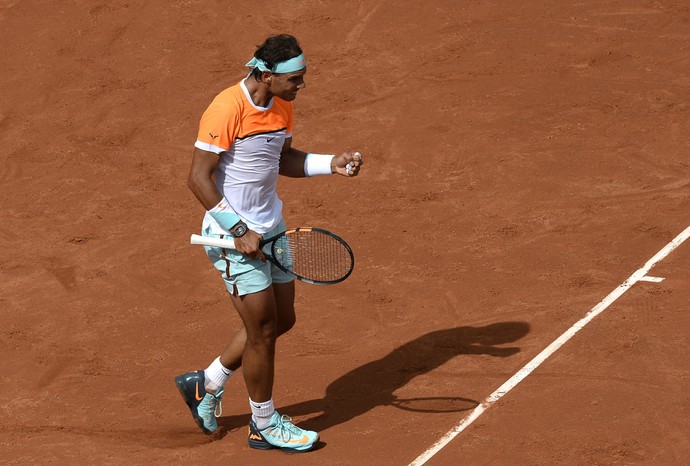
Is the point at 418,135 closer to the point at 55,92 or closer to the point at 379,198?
the point at 379,198

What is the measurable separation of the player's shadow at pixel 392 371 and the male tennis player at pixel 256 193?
493 mm

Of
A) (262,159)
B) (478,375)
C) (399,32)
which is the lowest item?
(478,375)

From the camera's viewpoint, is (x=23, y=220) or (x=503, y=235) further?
(x=23, y=220)

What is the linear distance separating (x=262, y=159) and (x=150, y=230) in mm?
3942

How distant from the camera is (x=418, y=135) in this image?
40.4ft

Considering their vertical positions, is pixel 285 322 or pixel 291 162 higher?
pixel 291 162

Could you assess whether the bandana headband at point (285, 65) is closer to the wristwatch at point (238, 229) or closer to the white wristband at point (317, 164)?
the white wristband at point (317, 164)

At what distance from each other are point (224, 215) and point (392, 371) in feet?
7.17

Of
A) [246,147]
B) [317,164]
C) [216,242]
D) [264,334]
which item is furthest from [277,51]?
[264,334]

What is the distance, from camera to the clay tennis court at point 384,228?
26.8 feet

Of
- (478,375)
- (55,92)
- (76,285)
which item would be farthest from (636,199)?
(55,92)

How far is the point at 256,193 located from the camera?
7.52 meters

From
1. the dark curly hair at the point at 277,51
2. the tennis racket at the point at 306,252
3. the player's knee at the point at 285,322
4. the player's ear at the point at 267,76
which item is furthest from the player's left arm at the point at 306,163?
the player's knee at the point at 285,322

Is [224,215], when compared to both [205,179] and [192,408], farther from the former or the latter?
[192,408]
